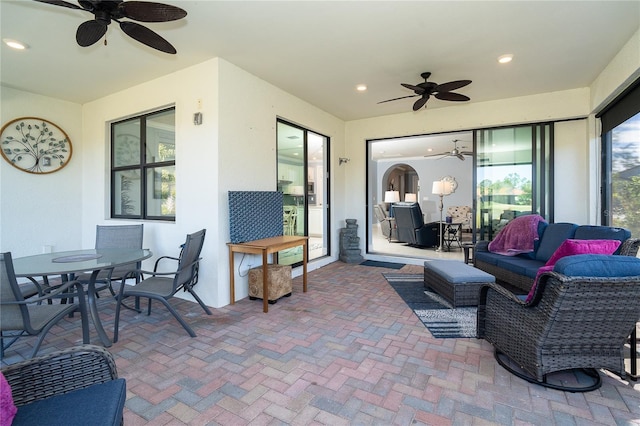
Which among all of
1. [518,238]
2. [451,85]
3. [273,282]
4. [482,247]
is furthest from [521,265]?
[273,282]

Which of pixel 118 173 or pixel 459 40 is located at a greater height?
pixel 459 40

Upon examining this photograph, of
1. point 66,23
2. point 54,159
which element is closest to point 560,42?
point 66,23

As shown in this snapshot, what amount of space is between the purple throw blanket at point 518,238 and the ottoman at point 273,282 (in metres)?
2.91

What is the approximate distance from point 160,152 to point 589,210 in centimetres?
609

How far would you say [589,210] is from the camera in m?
4.37

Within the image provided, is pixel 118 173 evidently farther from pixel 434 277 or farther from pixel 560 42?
pixel 560 42

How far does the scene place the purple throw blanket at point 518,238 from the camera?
398cm

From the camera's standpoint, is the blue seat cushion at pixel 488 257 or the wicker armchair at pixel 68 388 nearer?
the wicker armchair at pixel 68 388

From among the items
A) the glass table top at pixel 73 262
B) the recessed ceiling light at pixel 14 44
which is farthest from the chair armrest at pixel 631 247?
the recessed ceiling light at pixel 14 44

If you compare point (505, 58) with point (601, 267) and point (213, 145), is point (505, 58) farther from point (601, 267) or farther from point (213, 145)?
point (213, 145)

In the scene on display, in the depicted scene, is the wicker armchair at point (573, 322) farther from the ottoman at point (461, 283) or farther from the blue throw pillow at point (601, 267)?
the ottoman at point (461, 283)

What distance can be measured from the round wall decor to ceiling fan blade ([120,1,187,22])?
144 inches

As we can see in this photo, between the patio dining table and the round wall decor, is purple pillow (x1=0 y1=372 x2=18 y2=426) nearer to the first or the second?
the patio dining table

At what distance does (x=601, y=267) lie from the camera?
5.62 feet
